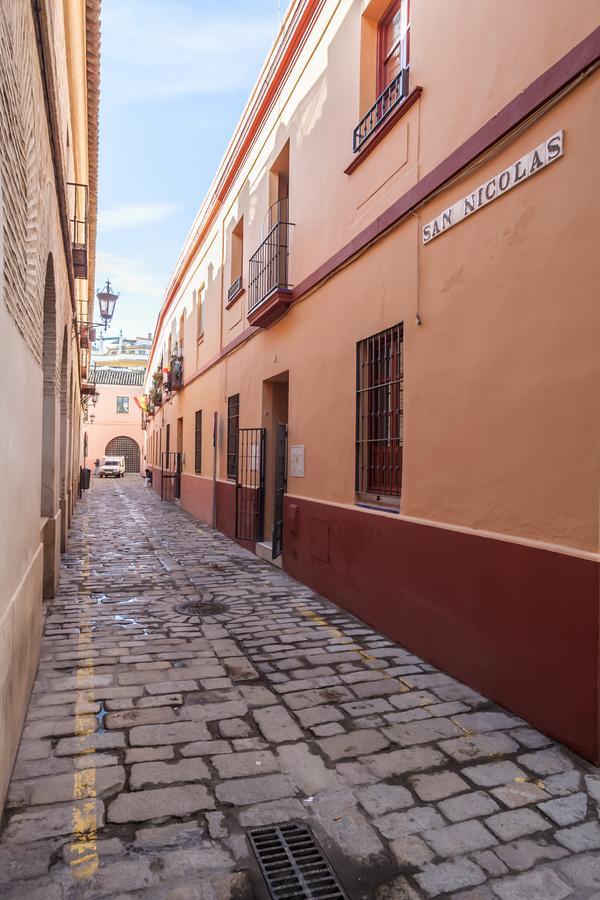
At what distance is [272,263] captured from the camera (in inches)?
373

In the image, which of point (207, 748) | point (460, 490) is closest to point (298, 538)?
point (460, 490)

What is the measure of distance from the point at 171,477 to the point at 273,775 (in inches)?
686

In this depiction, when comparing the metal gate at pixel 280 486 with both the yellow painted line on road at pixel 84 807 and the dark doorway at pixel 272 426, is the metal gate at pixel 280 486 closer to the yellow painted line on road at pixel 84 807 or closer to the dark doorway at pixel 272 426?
the dark doorway at pixel 272 426

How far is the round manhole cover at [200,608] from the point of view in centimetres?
640

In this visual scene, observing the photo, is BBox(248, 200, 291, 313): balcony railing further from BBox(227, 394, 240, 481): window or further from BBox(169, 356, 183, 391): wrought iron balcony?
BBox(169, 356, 183, 391): wrought iron balcony

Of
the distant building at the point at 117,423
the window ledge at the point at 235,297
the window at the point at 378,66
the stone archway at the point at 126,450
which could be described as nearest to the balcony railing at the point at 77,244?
the window ledge at the point at 235,297

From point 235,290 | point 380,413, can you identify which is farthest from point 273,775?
point 235,290

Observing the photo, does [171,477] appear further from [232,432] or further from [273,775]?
[273,775]

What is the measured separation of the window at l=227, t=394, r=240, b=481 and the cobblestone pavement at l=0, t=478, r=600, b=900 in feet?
22.3

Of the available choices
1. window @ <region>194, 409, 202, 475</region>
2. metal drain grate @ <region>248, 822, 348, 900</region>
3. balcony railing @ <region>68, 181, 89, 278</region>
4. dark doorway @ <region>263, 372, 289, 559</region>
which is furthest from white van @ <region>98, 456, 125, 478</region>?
metal drain grate @ <region>248, 822, 348, 900</region>

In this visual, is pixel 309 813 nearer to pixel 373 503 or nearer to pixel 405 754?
pixel 405 754

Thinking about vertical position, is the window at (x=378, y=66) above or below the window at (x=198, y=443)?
above

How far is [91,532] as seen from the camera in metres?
12.5

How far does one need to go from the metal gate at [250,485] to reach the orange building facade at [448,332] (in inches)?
26.0
